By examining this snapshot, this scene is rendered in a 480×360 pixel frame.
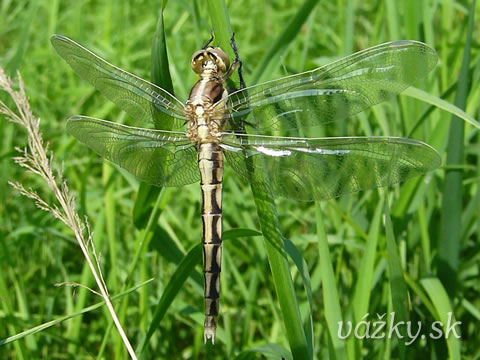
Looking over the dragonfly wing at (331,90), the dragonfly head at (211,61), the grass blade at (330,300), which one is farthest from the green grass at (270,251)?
the dragonfly wing at (331,90)

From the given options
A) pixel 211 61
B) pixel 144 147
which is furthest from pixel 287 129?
pixel 144 147

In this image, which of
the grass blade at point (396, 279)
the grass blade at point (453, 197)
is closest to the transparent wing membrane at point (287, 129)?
the grass blade at point (396, 279)

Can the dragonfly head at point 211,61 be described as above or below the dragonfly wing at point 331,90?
above

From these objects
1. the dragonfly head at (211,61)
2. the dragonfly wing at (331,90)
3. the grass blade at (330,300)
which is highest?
the dragonfly head at (211,61)

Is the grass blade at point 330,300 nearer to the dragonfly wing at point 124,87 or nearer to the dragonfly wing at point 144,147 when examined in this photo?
the dragonfly wing at point 144,147

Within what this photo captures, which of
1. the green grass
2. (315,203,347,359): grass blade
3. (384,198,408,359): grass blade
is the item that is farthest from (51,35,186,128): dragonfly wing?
(384,198,408,359): grass blade

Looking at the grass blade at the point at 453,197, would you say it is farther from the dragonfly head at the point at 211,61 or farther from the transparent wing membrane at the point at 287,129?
the dragonfly head at the point at 211,61

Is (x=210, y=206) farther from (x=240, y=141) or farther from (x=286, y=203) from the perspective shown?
(x=286, y=203)

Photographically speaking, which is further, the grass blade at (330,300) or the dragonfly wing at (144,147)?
the dragonfly wing at (144,147)
